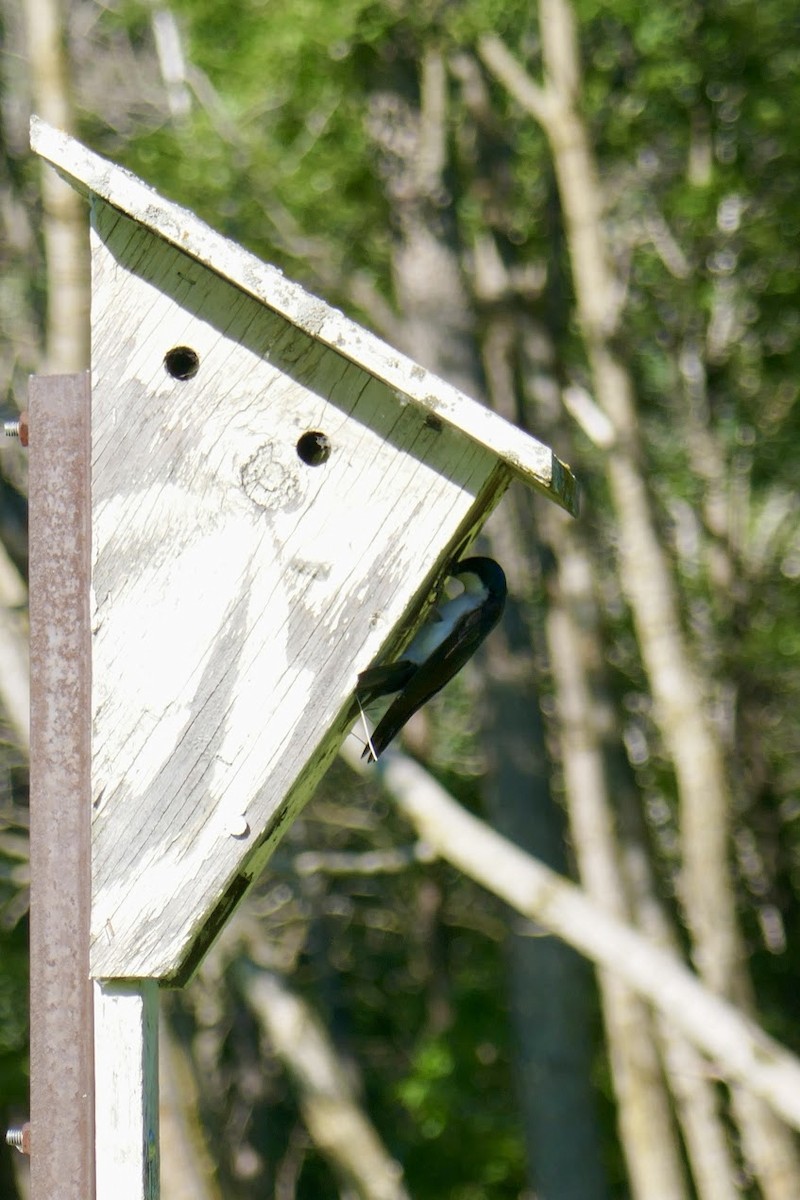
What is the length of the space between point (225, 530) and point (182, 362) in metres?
0.29

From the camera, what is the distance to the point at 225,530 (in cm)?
230

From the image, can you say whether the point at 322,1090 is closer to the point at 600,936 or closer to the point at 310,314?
the point at 600,936

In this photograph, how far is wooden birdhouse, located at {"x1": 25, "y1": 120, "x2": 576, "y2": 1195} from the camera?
2189mm

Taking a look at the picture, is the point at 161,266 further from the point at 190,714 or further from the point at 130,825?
the point at 130,825

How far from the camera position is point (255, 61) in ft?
27.0

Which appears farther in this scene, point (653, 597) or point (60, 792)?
point (653, 597)

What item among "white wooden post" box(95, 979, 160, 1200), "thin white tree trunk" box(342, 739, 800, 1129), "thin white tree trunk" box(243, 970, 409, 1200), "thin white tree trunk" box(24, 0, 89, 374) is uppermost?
"thin white tree trunk" box(24, 0, 89, 374)

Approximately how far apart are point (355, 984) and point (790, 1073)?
13866 millimetres

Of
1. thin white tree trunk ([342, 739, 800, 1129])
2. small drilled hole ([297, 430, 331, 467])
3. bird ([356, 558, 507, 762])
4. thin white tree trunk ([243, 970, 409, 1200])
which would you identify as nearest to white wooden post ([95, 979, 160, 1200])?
bird ([356, 558, 507, 762])

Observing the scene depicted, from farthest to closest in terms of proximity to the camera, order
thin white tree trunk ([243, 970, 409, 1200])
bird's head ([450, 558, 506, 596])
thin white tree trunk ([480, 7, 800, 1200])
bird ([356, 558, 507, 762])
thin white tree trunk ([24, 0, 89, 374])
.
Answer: thin white tree trunk ([480, 7, 800, 1200])
thin white tree trunk ([243, 970, 409, 1200])
thin white tree trunk ([24, 0, 89, 374])
bird's head ([450, 558, 506, 596])
bird ([356, 558, 507, 762])

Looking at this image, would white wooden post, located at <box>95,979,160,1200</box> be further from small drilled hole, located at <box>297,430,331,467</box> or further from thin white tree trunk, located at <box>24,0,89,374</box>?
thin white tree trunk, located at <box>24,0,89,374</box>

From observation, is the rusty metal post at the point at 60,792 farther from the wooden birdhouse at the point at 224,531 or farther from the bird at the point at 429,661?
the bird at the point at 429,661

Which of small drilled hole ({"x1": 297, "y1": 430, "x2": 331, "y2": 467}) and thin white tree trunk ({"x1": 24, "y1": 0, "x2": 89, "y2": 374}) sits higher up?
thin white tree trunk ({"x1": 24, "y1": 0, "x2": 89, "y2": 374})

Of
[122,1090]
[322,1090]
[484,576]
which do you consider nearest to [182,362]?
[484,576]
